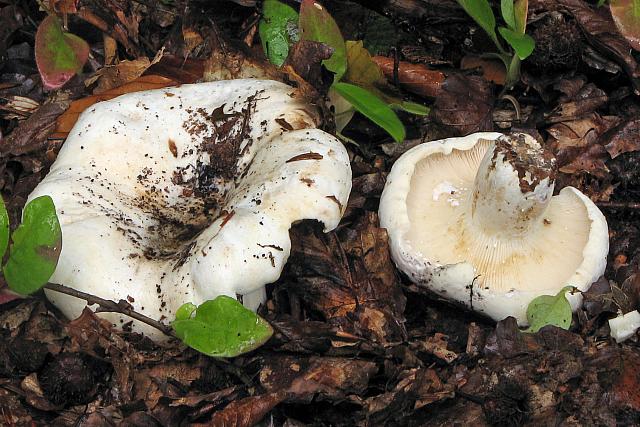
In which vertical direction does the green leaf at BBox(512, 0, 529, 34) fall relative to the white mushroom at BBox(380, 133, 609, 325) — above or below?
above

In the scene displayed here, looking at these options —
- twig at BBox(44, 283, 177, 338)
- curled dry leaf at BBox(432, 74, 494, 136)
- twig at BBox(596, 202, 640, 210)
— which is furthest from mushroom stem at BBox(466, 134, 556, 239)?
twig at BBox(44, 283, 177, 338)

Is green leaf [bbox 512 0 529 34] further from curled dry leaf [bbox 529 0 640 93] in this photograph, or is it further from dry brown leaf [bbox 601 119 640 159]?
dry brown leaf [bbox 601 119 640 159]

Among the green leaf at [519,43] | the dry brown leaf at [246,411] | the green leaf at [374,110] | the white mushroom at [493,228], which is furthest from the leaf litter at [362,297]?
the green leaf at [519,43]

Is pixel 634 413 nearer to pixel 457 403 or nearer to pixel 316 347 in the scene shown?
pixel 457 403

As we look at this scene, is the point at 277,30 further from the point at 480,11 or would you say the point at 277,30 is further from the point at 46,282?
the point at 46,282

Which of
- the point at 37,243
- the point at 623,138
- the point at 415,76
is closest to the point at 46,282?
the point at 37,243
